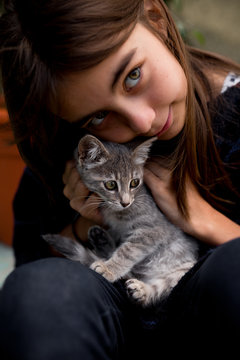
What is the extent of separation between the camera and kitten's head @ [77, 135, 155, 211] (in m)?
1.34

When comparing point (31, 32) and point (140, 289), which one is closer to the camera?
point (31, 32)

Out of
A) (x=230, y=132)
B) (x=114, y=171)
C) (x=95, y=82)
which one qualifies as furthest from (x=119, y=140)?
(x=230, y=132)

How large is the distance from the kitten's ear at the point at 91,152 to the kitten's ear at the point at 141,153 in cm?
11

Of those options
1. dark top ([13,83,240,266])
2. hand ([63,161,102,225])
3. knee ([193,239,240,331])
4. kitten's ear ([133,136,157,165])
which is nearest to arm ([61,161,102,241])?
hand ([63,161,102,225])

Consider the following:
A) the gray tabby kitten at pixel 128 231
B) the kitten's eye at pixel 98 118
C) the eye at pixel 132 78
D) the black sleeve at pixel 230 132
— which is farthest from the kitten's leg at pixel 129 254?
the eye at pixel 132 78

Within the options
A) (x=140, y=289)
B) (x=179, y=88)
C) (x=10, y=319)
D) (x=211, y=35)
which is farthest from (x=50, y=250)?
(x=211, y=35)

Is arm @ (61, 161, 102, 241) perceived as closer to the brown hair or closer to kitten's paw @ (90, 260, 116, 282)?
the brown hair

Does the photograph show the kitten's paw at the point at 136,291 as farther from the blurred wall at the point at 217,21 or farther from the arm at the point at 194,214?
the blurred wall at the point at 217,21

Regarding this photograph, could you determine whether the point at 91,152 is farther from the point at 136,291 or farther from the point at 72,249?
the point at 136,291

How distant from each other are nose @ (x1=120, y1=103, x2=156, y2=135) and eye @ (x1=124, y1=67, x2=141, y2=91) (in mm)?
50

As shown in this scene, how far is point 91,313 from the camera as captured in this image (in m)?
0.85

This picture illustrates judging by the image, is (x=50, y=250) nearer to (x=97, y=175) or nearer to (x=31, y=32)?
(x=97, y=175)

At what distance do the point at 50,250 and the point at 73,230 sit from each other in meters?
0.12

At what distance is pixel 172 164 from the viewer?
1.26 metres
